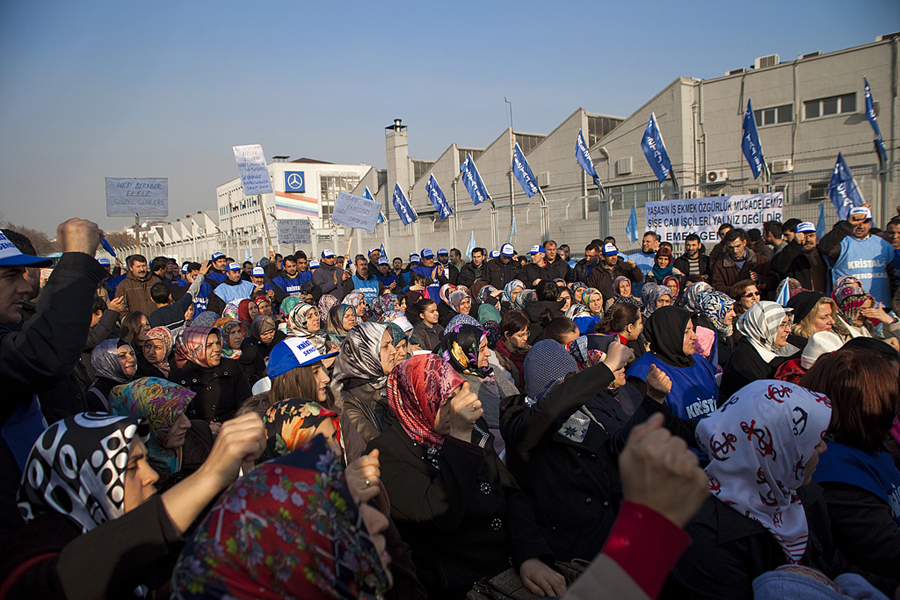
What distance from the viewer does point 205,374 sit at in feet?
15.3

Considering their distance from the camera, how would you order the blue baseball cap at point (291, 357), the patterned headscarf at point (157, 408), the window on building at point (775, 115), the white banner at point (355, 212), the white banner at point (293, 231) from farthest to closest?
the window on building at point (775, 115), the white banner at point (293, 231), the white banner at point (355, 212), the blue baseball cap at point (291, 357), the patterned headscarf at point (157, 408)

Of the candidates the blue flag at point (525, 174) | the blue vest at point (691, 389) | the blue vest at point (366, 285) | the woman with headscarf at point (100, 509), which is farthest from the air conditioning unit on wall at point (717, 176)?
the woman with headscarf at point (100, 509)

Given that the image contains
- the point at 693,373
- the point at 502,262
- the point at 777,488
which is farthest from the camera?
the point at 502,262

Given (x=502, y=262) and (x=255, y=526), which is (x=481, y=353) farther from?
(x=502, y=262)

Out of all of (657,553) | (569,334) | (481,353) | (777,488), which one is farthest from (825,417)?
(569,334)

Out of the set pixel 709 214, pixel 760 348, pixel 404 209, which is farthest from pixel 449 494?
pixel 404 209

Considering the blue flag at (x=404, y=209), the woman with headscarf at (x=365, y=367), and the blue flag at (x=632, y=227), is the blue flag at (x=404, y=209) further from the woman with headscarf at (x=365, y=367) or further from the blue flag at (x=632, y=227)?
the woman with headscarf at (x=365, y=367)

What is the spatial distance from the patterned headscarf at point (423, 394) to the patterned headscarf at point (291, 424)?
340 mm

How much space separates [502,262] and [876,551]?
9.88m

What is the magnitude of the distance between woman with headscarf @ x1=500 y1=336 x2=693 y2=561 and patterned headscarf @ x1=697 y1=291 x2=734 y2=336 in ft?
11.6

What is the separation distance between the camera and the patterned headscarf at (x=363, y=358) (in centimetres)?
370

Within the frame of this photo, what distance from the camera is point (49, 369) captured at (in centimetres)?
194

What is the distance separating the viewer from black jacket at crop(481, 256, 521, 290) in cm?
1160

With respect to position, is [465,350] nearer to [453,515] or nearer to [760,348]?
[453,515]
